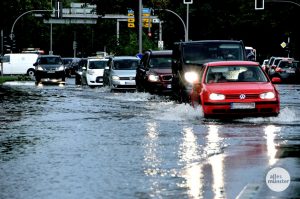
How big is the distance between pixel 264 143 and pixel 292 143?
1.48ft

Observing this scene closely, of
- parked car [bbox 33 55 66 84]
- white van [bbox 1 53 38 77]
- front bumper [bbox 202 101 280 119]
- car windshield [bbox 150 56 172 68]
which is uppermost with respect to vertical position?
car windshield [bbox 150 56 172 68]

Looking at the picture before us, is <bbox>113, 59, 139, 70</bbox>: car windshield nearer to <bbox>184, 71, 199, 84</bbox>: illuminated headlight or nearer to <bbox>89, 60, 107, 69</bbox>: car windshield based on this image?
<bbox>89, 60, 107, 69</bbox>: car windshield

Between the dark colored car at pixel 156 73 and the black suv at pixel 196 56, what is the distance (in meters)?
5.41

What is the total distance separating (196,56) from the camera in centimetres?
2966

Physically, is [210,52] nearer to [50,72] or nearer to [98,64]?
[98,64]

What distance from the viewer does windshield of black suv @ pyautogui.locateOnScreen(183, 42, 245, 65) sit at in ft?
94.9

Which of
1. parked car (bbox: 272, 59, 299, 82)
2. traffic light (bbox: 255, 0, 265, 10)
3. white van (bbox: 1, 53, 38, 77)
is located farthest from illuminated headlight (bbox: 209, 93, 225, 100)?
white van (bbox: 1, 53, 38, 77)

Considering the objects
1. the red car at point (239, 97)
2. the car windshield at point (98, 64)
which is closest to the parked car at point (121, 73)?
the car windshield at point (98, 64)

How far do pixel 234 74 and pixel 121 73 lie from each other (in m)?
19.0

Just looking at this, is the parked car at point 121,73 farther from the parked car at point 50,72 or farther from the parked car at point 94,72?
the parked car at point 50,72

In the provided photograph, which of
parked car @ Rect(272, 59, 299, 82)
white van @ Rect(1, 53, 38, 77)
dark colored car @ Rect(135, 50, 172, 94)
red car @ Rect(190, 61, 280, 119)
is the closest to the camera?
red car @ Rect(190, 61, 280, 119)

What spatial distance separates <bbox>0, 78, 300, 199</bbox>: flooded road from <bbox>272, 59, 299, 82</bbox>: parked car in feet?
127

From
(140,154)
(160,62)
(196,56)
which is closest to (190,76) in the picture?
(196,56)

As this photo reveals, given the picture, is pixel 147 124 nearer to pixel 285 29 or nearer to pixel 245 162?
pixel 245 162
